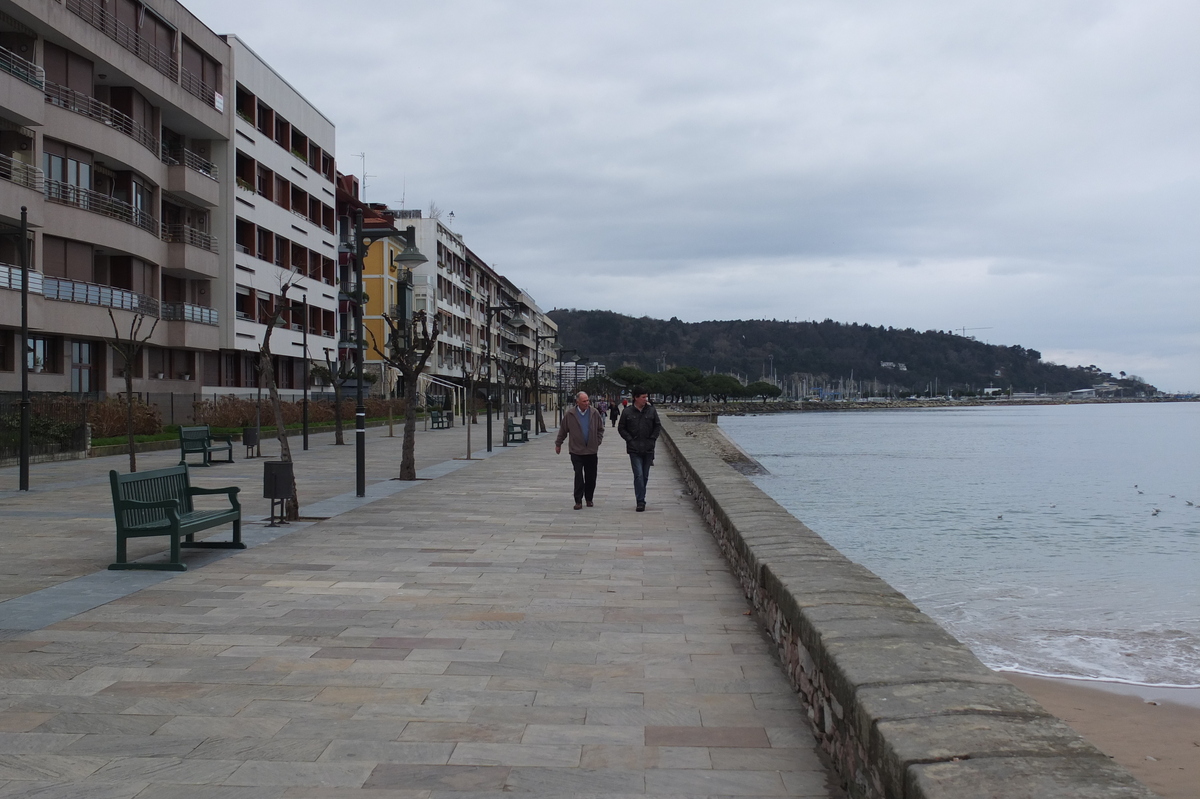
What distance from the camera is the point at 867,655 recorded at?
3.97 m

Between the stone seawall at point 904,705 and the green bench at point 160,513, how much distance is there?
5.20m

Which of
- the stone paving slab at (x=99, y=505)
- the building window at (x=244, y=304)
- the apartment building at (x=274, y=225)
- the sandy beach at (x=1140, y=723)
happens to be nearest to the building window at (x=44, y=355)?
the stone paving slab at (x=99, y=505)

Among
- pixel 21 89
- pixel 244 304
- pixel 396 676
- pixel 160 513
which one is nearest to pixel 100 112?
pixel 21 89

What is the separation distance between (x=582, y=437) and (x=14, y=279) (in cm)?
2059

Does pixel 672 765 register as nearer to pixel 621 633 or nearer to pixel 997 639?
pixel 621 633

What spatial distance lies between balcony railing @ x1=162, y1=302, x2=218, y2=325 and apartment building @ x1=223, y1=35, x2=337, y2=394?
1892mm

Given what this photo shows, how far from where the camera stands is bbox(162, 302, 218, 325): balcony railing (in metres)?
36.9

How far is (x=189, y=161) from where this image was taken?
125 feet

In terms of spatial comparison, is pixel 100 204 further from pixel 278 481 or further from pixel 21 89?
pixel 278 481

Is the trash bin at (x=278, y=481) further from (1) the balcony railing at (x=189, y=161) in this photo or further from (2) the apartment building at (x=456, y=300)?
(2) the apartment building at (x=456, y=300)

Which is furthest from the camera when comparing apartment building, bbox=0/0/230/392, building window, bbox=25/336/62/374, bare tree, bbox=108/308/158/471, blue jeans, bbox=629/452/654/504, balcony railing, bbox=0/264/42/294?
building window, bbox=25/336/62/374

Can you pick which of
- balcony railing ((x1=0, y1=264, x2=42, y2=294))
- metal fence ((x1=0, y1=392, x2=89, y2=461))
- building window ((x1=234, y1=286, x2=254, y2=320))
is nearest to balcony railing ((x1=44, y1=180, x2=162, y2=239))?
balcony railing ((x1=0, y1=264, x2=42, y2=294))

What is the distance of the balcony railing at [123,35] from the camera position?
3055 cm

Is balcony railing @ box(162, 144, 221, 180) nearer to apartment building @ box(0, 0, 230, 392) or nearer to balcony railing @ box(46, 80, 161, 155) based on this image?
apartment building @ box(0, 0, 230, 392)
